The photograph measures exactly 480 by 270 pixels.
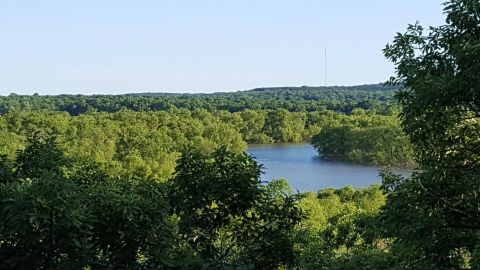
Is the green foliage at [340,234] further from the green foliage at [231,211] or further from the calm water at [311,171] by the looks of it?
the calm water at [311,171]

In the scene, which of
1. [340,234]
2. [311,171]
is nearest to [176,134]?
[311,171]

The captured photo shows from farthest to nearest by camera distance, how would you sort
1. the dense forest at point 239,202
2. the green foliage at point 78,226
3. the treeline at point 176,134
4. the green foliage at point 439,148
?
the treeline at point 176,134, the green foliage at point 439,148, the dense forest at point 239,202, the green foliage at point 78,226

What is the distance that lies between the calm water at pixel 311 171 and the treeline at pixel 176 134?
2267 mm

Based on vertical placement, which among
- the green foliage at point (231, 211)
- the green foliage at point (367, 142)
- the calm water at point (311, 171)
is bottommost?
the calm water at point (311, 171)

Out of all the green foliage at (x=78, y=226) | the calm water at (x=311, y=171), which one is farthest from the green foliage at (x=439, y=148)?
the calm water at (x=311, y=171)

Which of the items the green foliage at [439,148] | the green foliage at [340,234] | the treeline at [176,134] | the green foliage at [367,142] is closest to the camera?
the green foliage at [439,148]

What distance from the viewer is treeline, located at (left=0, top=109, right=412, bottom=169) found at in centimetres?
3225

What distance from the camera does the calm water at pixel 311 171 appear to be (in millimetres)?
36062

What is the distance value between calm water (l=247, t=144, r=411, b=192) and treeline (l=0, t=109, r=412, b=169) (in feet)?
7.44

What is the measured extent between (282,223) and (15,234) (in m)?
2.21

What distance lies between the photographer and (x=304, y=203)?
20.3 m

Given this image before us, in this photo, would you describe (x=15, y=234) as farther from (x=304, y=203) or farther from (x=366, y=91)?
(x=366, y=91)

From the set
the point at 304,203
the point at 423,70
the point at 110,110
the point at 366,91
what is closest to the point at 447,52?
the point at 423,70

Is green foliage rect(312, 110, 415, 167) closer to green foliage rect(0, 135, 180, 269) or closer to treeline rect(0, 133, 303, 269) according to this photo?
treeline rect(0, 133, 303, 269)
